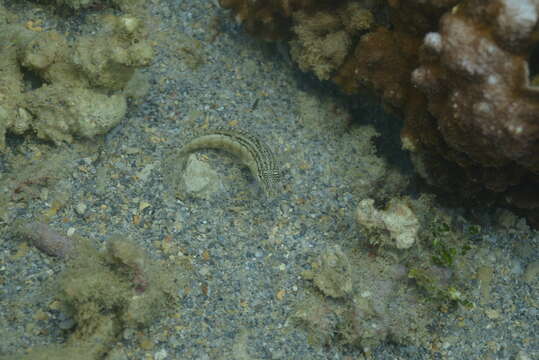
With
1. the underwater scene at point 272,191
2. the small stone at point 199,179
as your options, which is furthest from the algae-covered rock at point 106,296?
the small stone at point 199,179

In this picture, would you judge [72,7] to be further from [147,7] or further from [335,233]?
[335,233]

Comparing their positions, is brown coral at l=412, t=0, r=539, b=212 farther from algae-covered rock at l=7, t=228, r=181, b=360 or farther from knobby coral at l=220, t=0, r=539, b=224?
algae-covered rock at l=7, t=228, r=181, b=360

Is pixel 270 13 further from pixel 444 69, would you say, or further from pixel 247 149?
pixel 444 69

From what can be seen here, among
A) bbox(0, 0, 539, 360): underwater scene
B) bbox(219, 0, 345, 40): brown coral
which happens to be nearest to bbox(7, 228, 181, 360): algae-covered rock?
bbox(0, 0, 539, 360): underwater scene

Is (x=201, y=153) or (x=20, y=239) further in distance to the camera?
(x=201, y=153)

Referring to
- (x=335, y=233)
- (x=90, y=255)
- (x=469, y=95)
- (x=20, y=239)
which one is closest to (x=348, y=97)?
(x=335, y=233)

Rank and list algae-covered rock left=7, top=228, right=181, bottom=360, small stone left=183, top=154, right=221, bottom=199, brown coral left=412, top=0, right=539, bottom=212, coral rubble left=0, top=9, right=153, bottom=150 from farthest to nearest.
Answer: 1. small stone left=183, top=154, right=221, bottom=199
2. coral rubble left=0, top=9, right=153, bottom=150
3. algae-covered rock left=7, top=228, right=181, bottom=360
4. brown coral left=412, top=0, right=539, bottom=212

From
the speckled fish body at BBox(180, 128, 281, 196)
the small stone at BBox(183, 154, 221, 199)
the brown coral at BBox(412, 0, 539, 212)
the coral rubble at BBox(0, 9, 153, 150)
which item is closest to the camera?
the brown coral at BBox(412, 0, 539, 212)

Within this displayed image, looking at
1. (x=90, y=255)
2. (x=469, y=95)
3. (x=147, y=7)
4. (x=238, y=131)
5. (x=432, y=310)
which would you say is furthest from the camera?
(x=147, y=7)

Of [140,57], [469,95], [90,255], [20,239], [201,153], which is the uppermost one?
[469,95]
